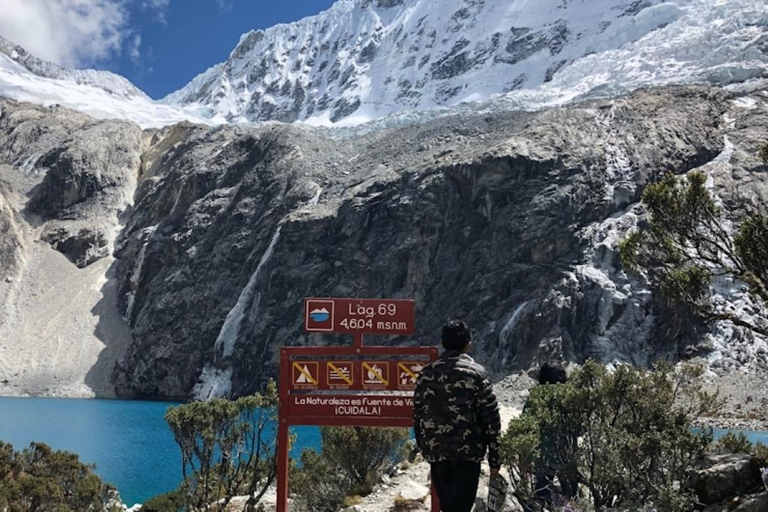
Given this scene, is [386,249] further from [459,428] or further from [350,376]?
[459,428]

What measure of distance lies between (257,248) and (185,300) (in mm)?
11004

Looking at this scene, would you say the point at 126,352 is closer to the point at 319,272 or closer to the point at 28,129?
the point at 319,272

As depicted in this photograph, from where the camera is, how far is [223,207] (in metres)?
85.8

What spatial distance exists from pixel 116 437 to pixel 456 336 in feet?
118

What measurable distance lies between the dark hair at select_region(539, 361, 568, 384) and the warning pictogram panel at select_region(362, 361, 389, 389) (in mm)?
2191

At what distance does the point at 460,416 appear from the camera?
5.62m

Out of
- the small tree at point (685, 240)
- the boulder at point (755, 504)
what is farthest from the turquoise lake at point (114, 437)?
the boulder at point (755, 504)

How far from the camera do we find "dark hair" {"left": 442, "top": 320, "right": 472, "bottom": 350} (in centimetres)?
591

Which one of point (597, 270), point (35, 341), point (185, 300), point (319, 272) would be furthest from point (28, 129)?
point (597, 270)

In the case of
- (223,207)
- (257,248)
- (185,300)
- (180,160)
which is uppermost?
(180,160)

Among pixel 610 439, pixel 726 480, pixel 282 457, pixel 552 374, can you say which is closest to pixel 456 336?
pixel 610 439

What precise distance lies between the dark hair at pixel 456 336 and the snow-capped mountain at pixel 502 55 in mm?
84022

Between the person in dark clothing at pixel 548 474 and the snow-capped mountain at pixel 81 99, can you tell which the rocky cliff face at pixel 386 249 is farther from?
the snow-capped mountain at pixel 81 99

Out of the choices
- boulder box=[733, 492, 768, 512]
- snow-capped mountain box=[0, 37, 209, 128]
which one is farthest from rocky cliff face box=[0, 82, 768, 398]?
snow-capped mountain box=[0, 37, 209, 128]
